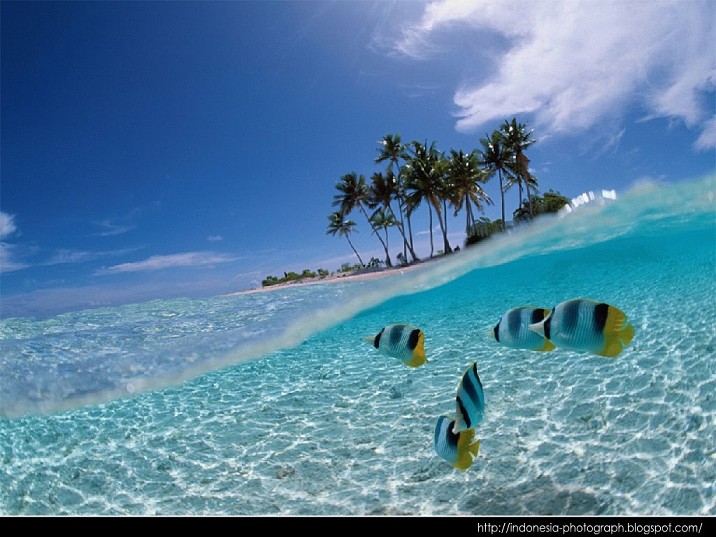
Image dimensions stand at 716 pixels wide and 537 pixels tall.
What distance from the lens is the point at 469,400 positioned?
1870 mm

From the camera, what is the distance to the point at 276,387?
23.9 feet

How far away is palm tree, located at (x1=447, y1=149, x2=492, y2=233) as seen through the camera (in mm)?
31141

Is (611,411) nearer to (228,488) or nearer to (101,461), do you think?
(228,488)

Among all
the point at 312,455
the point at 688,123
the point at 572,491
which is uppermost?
the point at 688,123

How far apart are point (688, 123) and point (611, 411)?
41.3ft

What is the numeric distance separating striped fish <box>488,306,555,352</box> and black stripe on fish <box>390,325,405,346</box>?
524mm

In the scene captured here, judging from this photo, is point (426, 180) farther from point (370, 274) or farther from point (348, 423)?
point (348, 423)

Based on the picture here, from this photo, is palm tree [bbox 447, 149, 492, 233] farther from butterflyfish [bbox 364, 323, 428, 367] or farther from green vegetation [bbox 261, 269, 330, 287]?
butterflyfish [bbox 364, 323, 428, 367]

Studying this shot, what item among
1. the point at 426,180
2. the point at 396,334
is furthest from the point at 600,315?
the point at 426,180

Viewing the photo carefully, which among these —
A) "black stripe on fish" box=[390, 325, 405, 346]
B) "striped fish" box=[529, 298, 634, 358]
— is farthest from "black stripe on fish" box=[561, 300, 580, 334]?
"black stripe on fish" box=[390, 325, 405, 346]

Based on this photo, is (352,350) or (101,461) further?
(352,350)

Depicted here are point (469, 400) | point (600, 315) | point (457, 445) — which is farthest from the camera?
point (457, 445)

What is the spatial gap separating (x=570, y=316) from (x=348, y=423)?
14.2 feet

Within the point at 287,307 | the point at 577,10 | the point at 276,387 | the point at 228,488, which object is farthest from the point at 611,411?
the point at 287,307
